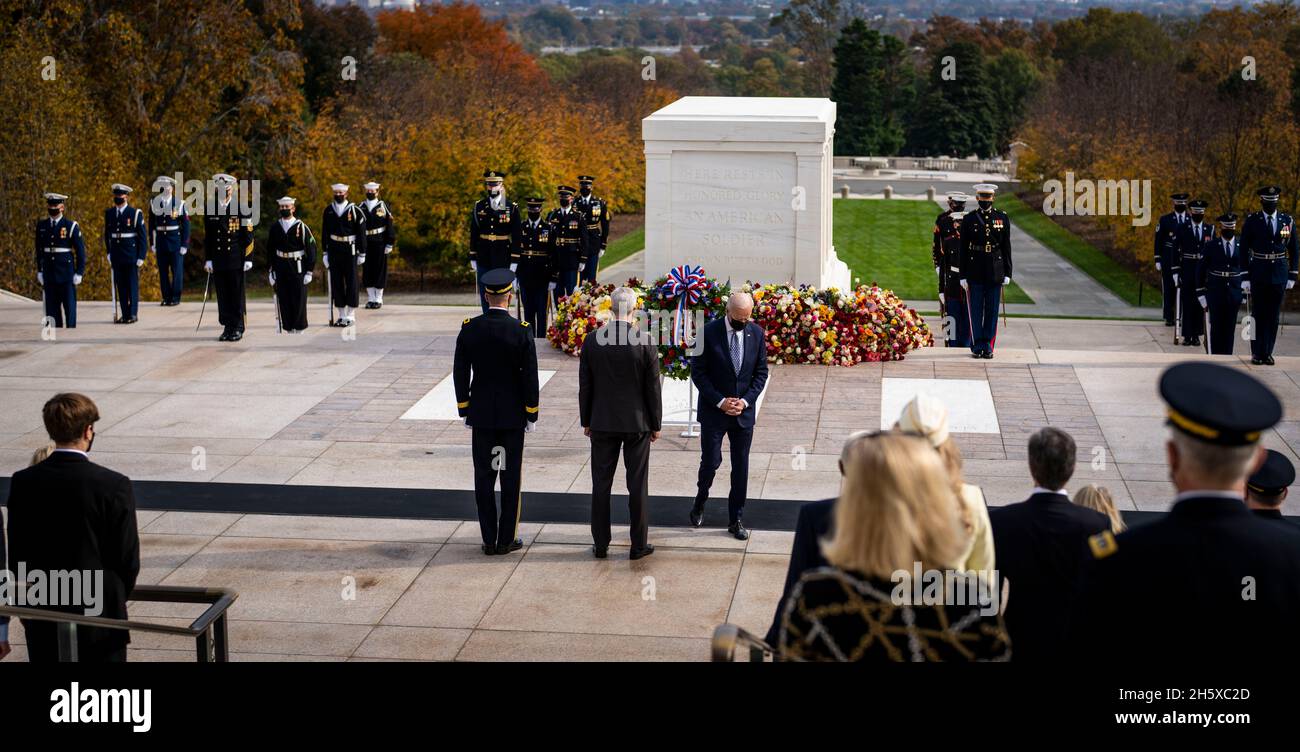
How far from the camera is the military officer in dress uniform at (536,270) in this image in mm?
15547


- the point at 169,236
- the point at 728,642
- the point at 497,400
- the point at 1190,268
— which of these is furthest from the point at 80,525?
the point at 169,236

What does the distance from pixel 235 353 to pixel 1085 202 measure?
84.3 ft

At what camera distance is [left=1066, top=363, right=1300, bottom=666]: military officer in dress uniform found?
3311 millimetres

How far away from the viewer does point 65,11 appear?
30188mm

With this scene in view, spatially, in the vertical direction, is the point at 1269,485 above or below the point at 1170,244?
below

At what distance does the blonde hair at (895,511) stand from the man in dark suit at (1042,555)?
40.0 inches

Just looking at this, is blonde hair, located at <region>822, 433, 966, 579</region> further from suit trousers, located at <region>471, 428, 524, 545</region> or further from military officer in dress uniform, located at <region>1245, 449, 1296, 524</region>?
suit trousers, located at <region>471, 428, 524, 545</region>

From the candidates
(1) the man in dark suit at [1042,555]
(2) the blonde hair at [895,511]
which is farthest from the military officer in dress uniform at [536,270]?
(2) the blonde hair at [895,511]

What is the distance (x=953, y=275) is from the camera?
1485cm

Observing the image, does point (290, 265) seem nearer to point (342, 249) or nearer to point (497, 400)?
point (342, 249)

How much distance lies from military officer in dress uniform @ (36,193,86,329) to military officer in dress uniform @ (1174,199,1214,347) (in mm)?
11341

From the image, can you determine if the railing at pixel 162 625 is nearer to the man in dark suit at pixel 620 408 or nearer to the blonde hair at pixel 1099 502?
the man in dark suit at pixel 620 408

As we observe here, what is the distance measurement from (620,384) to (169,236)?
1074 cm

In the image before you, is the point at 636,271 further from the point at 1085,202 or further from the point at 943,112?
the point at 943,112
